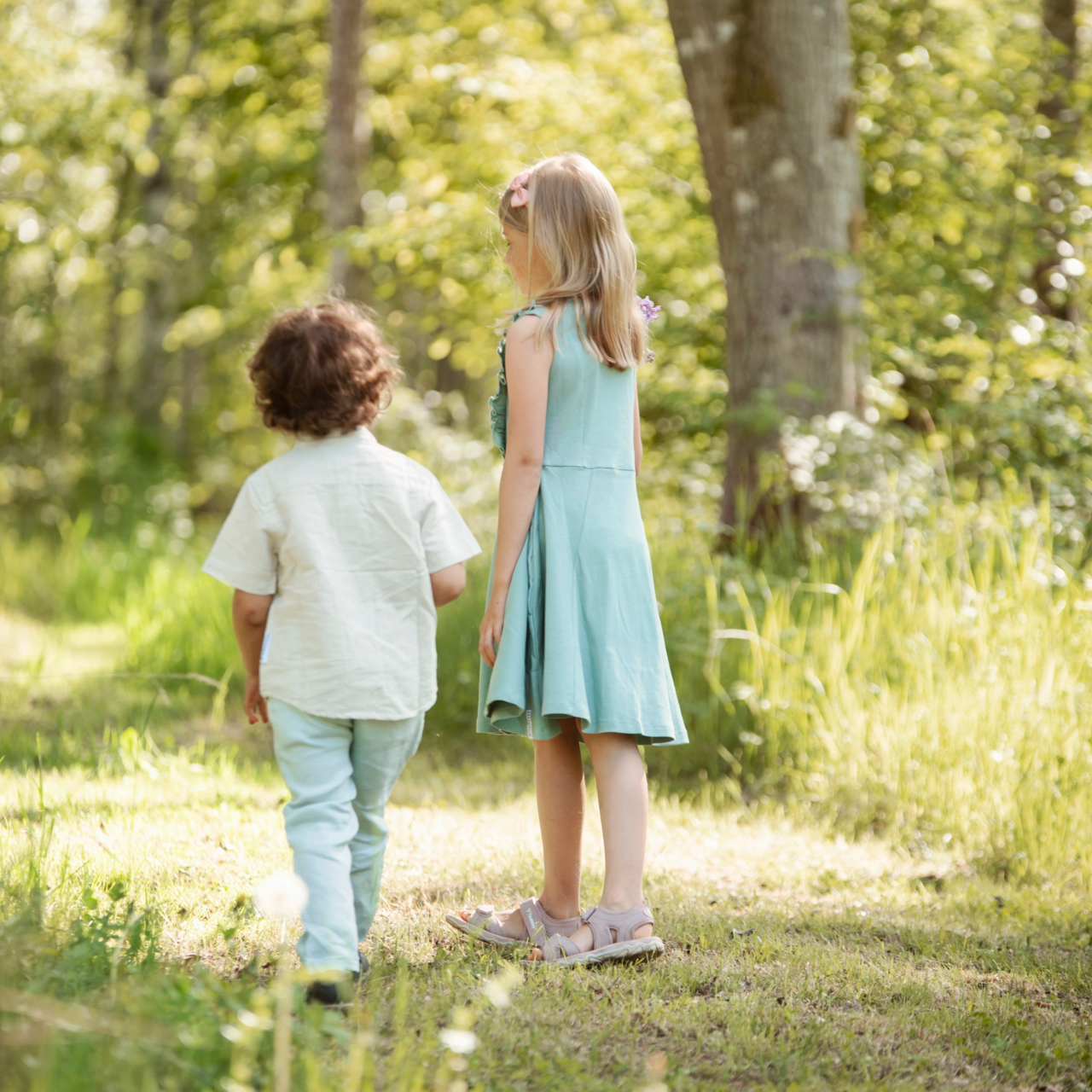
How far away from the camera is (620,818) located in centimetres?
262

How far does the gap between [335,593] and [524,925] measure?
978 millimetres

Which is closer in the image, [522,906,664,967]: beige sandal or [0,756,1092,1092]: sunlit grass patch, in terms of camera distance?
[0,756,1092,1092]: sunlit grass patch

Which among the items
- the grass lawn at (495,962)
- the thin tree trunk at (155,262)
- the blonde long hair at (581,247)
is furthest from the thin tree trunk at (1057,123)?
the thin tree trunk at (155,262)

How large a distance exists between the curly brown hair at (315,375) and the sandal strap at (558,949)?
4.03 ft

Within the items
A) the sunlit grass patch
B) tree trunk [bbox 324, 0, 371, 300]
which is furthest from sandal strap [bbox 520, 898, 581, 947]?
tree trunk [bbox 324, 0, 371, 300]

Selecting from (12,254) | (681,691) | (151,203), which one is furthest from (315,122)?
(681,691)

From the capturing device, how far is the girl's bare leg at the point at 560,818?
2.71 metres

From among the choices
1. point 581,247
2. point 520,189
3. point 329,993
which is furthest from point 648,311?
point 329,993

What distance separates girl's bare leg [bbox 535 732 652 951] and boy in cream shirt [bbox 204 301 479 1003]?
455 millimetres

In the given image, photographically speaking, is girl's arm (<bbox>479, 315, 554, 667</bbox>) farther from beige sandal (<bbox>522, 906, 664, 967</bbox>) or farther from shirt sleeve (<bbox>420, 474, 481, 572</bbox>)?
beige sandal (<bbox>522, 906, 664, 967</bbox>)

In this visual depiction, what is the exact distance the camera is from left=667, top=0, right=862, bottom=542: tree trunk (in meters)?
5.48

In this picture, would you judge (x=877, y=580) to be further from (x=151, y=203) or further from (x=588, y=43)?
(x=151, y=203)

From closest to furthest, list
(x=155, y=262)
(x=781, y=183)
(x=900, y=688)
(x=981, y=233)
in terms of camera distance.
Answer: (x=900, y=688), (x=781, y=183), (x=981, y=233), (x=155, y=262)

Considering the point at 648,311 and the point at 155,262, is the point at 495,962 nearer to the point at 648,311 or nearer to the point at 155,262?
the point at 648,311
